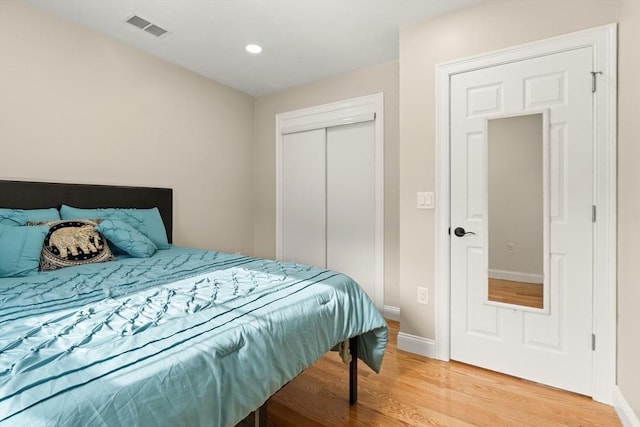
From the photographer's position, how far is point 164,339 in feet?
3.06

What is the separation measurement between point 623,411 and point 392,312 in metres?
1.70

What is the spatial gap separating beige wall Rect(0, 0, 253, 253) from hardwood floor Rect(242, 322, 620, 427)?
2132 millimetres

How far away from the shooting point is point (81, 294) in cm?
133

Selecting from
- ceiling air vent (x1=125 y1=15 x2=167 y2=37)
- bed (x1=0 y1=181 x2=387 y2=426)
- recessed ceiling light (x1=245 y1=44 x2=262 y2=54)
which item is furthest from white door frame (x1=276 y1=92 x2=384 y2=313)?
ceiling air vent (x1=125 y1=15 x2=167 y2=37)

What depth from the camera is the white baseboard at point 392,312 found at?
3.02m

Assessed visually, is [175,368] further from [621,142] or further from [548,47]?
[548,47]

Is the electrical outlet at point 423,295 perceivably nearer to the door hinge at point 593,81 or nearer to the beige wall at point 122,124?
the door hinge at point 593,81

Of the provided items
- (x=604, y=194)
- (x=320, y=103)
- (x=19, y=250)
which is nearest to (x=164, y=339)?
(x=19, y=250)

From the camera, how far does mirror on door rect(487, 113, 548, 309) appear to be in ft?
6.47

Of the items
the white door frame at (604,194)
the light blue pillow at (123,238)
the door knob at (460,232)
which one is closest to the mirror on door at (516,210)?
the door knob at (460,232)

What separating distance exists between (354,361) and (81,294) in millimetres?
1353

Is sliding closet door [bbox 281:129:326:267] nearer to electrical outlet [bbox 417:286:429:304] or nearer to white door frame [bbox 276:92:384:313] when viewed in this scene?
white door frame [bbox 276:92:384:313]

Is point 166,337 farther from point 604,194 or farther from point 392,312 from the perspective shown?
point 392,312

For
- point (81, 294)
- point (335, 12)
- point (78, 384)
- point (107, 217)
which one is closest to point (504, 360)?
point (78, 384)
